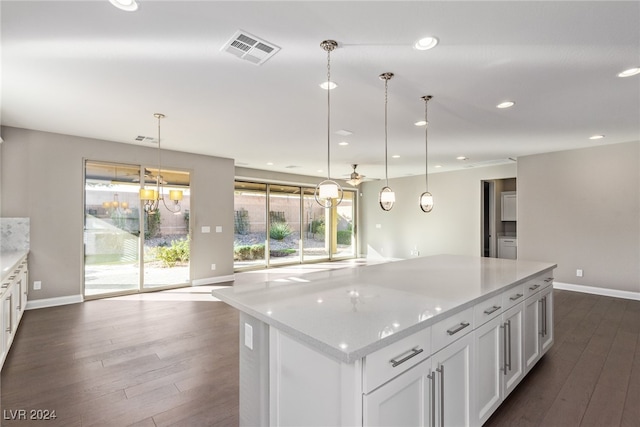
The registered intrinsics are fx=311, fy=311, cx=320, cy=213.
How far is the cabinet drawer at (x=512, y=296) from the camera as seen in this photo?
7.15 feet

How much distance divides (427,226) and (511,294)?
6645 millimetres

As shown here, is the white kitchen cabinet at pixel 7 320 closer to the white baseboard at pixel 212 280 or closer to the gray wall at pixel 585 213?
the white baseboard at pixel 212 280

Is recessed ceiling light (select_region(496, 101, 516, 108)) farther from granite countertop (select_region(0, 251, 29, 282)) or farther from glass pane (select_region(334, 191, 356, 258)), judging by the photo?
glass pane (select_region(334, 191, 356, 258))

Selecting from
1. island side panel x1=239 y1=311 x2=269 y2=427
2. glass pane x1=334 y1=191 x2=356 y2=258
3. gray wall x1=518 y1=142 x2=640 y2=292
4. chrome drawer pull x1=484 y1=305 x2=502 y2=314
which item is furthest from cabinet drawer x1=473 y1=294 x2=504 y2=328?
glass pane x1=334 y1=191 x2=356 y2=258

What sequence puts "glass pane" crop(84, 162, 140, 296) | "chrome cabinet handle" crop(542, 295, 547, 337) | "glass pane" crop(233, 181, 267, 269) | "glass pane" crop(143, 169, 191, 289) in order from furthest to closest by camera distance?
"glass pane" crop(233, 181, 267, 269) → "glass pane" crop(143, 169, 191, 289) → "glass pane" crop(84, 162, 140, 296) → "chrome cabinet handle" crop(542, 295, 547, 337)

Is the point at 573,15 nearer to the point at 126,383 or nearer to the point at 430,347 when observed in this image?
the point at 430,347

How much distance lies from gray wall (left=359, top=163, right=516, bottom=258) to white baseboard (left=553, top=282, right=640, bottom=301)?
2.08 m

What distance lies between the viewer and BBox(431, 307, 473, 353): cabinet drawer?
154 cm

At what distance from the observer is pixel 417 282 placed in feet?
7.42

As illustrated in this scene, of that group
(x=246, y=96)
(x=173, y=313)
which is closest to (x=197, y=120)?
(x=246, y=96)

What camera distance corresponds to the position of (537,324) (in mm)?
2660

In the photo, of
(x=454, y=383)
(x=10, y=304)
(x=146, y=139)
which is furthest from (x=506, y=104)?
(x=10, y=304)

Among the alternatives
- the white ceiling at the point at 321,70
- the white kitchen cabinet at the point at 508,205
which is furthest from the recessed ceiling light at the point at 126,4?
the white kitchen cabinet at the point at 508,205

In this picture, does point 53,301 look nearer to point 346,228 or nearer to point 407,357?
point 407,357
